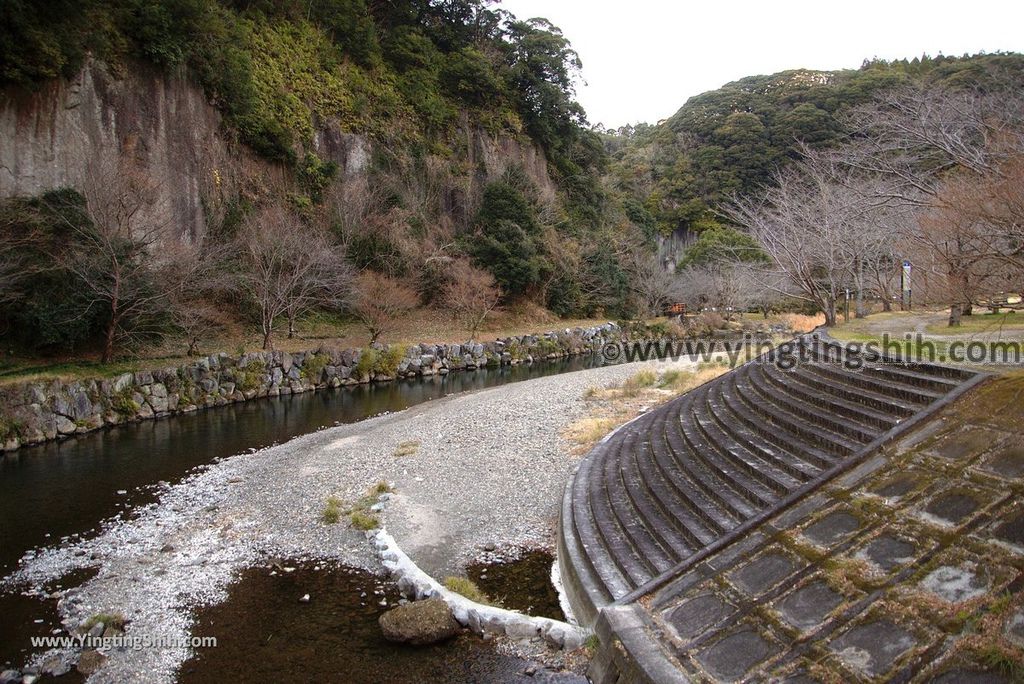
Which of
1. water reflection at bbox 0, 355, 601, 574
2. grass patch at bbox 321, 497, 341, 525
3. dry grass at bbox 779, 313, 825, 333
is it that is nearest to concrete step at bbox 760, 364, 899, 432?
grass patch at bbox 321, 497, 341, 525

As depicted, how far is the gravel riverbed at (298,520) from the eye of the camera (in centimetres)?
755

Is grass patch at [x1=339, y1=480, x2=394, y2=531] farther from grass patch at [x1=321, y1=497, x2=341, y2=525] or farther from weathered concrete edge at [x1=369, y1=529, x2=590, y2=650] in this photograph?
weathered concrete edge at [x1=369, y1=529, x2=590, y2=650]

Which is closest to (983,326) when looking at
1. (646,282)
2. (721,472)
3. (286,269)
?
(721,472)

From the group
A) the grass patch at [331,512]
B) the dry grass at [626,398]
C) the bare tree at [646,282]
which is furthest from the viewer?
the bare tree at [646,282]

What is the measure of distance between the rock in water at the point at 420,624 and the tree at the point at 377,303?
2014 cm

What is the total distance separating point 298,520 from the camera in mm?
9852

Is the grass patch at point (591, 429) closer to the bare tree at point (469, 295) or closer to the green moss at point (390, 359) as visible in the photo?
the green moss at point (390, 359)

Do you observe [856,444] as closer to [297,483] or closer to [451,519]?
[451,519]

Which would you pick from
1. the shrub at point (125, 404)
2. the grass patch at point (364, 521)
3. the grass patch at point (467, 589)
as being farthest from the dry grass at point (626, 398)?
the shrub at point (125, 404)

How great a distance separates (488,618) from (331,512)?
4201mm

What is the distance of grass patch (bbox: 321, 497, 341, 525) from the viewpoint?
9.69 m

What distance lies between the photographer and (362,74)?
36094 mm

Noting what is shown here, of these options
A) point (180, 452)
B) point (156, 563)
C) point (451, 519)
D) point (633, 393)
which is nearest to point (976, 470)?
point (451, 519)

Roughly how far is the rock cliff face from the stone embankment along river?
7.74 m
